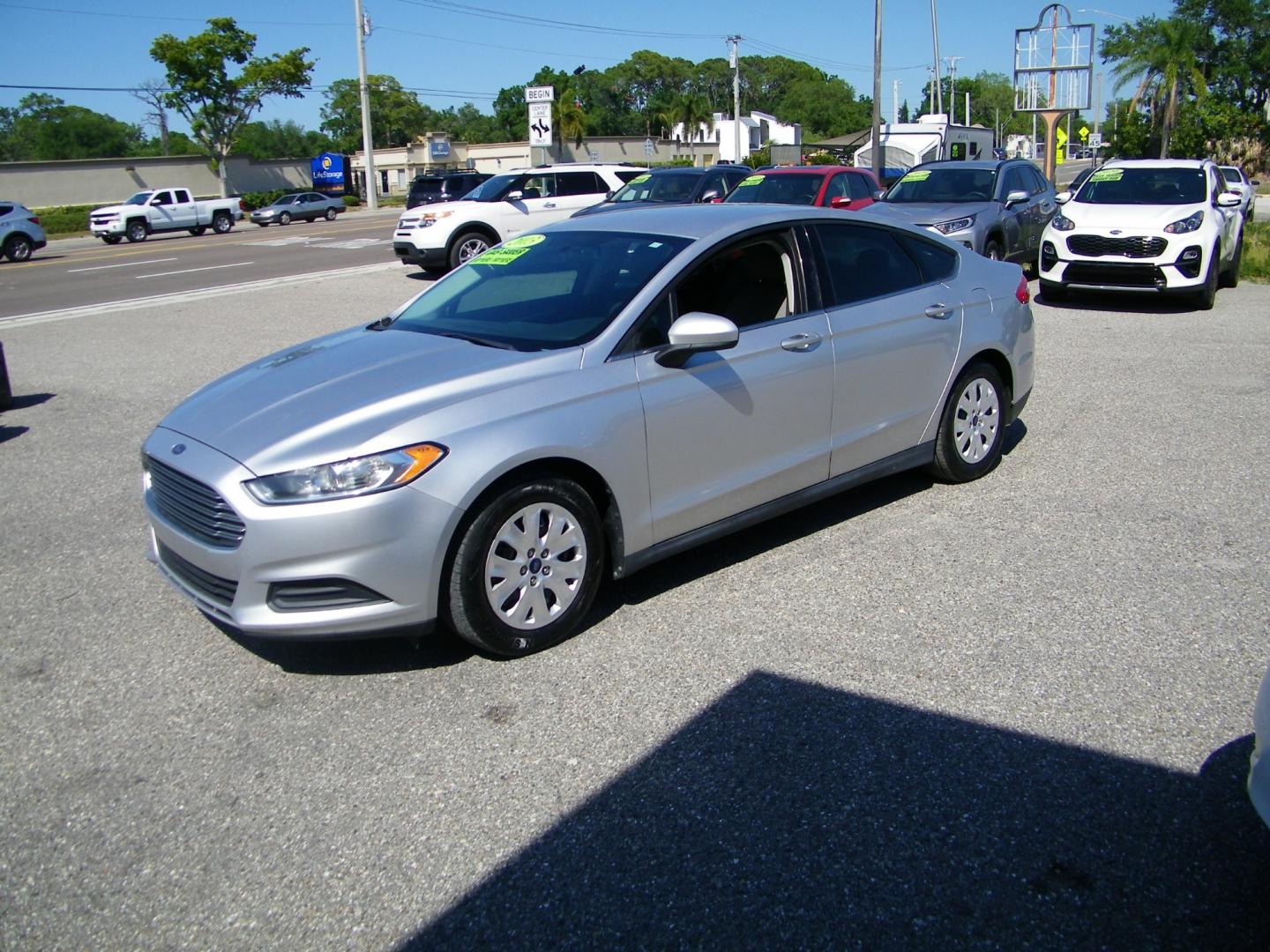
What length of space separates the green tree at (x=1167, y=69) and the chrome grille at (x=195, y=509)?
55.5 m

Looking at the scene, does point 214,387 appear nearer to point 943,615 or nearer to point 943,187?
point 943,615

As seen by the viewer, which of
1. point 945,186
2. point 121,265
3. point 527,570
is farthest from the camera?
point 121,265

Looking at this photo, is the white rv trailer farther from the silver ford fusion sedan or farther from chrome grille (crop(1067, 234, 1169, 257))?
the silver ford fusion sedan

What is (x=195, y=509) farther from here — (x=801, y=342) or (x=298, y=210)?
(x=298, y=210)

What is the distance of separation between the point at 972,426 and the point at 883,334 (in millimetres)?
1078

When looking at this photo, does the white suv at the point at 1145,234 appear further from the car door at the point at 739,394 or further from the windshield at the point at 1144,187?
the car door at the point at 739,394

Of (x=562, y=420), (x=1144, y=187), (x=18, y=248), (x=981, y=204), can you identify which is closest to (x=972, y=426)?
(x=562, y=420)

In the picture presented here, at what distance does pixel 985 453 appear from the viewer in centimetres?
633

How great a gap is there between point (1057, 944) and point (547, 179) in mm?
18449

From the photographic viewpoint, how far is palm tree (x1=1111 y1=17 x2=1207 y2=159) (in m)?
54.5

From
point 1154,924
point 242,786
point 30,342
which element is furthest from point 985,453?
point 30,342

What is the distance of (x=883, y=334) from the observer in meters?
5.46

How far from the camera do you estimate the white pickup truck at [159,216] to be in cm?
3650

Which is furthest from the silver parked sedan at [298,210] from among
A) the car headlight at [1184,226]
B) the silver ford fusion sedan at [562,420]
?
the silver ford fusion sedan at [562,420]
